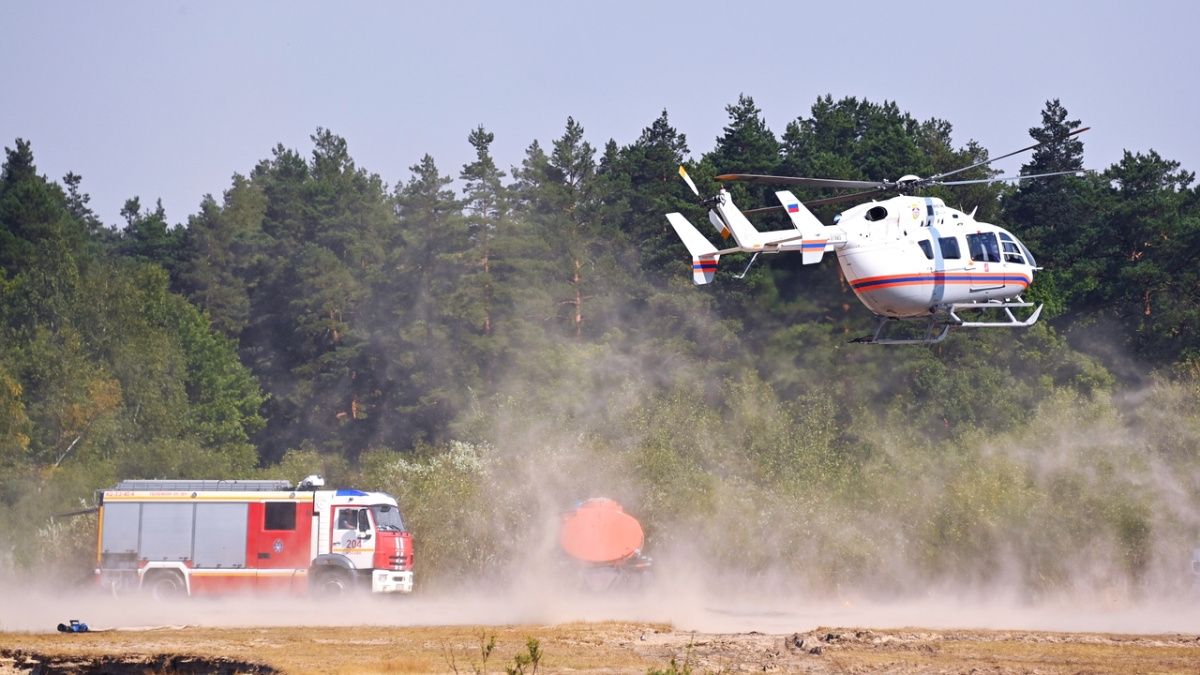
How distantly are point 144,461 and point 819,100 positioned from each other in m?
36.6

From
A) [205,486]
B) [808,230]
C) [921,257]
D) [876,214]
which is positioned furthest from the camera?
[205,486]

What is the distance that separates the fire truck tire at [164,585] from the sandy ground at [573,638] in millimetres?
471

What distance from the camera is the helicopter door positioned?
2809cm

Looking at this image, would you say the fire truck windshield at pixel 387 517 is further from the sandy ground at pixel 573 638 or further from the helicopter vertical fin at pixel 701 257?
the helicopter vertical fin at pixel 701 257

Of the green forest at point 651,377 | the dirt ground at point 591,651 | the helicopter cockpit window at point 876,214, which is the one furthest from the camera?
the green forest at point 651,377

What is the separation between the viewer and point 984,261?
28.2 m

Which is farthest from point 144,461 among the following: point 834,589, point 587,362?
point 834,589

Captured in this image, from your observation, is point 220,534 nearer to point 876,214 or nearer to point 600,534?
point 600,534

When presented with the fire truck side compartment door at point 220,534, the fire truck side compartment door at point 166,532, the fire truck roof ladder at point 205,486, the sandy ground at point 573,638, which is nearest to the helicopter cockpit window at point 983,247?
the sandy ground at point 573,638

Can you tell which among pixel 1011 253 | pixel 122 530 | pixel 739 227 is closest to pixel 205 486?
pixel 122 530

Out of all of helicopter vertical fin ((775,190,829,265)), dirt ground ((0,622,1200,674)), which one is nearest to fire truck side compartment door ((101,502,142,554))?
dirt ground ((0,622,1200,674))

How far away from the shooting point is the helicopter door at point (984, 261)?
28094 mm

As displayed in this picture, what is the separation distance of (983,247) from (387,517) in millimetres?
14177

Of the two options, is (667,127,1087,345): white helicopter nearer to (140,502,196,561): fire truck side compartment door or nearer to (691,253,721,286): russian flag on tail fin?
(691,253,721,286): russian flag on tail fin
